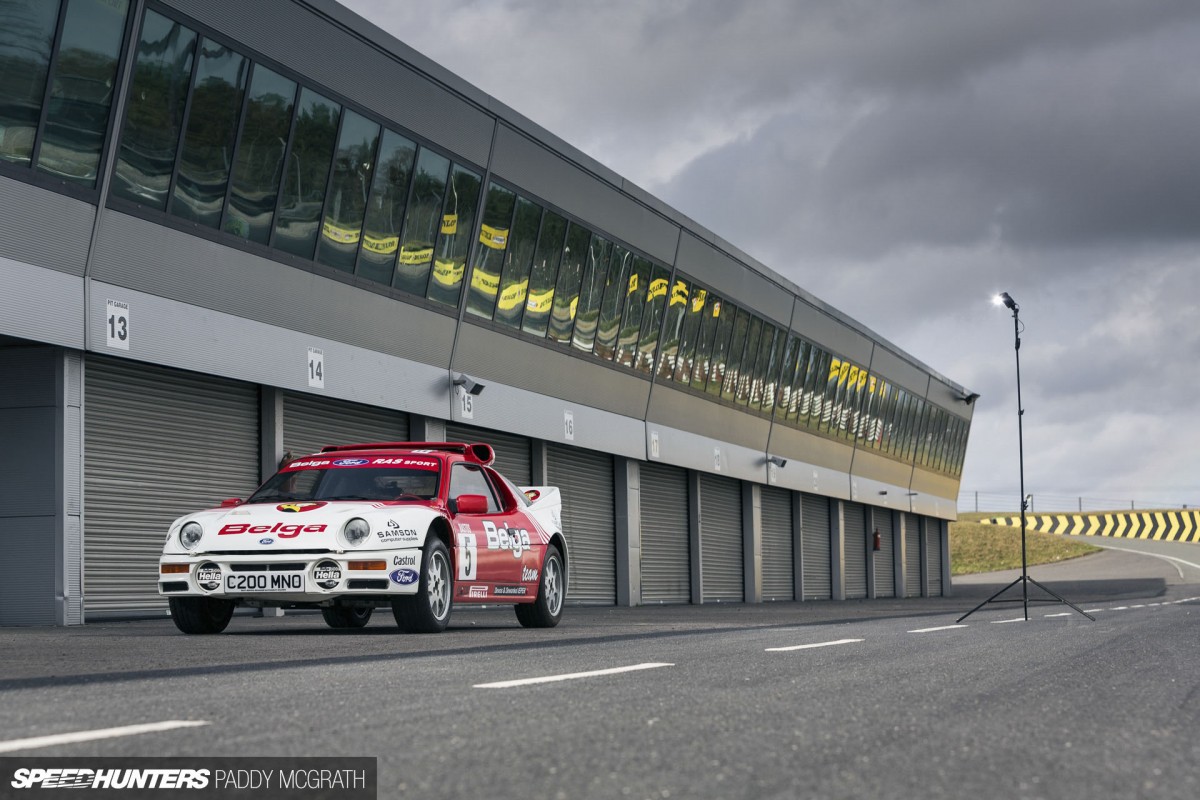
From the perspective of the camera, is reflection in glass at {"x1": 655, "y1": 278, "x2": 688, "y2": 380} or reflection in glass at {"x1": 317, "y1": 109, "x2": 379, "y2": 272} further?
reflection in glass at {"x1": 655, "y1": 278, "x2": 688, "y2": 380}

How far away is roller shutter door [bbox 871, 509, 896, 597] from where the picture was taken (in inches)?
2191

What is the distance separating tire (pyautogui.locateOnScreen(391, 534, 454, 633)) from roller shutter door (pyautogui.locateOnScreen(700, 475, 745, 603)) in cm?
2351

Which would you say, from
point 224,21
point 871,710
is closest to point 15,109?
point 224,21

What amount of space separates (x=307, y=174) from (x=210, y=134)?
2.26 meters

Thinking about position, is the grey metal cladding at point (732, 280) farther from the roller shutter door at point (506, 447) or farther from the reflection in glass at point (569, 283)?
the roller shutter door at point (506, 447)

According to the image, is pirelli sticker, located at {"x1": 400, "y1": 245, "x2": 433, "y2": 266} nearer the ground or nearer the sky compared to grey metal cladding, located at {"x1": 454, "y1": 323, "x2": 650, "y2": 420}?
nearer the sky

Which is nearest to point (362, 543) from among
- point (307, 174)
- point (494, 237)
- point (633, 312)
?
point (307, 174)

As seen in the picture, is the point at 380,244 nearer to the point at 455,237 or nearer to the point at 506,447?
the point at 455,237

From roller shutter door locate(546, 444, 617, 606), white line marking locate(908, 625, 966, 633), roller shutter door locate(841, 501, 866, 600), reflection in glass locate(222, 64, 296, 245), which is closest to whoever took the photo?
white line marking locate(908, 625, 966, 633)

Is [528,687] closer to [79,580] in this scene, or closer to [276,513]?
[276,513]

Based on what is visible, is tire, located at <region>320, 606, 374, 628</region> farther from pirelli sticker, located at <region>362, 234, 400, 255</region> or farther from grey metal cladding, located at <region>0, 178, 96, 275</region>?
pirelli sticker, located at <region>362, 234, 400, 255</region>

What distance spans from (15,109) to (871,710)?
12.9 m

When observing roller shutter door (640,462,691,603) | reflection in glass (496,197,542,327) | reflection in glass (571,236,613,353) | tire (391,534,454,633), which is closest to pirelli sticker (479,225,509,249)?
reflection in glass (496,197,542,327)

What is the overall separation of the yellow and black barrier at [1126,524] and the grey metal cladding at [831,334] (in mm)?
41124
